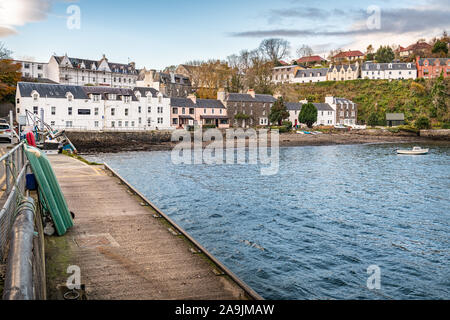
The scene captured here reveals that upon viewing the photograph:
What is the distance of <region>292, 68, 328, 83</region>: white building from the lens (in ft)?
433

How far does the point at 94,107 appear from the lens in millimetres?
63938

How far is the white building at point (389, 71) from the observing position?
4854 inches

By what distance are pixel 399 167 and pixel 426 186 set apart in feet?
37.2

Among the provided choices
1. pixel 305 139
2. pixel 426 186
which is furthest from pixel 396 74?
pixel 426 186

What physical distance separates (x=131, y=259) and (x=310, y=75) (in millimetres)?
132432

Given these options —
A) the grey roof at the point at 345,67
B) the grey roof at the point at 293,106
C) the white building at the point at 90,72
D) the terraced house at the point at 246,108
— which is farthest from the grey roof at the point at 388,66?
the white building at the point at 90,72

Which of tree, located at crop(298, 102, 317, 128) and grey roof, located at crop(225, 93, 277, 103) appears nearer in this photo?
grey roof, located at crop(225, 93, 277, 103)

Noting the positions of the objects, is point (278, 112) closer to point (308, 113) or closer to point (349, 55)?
point (308, 113)

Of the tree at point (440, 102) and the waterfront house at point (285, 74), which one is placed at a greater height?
the waterfront house at point (285, 74)

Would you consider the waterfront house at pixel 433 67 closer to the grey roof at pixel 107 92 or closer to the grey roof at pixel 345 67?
the grey roof at pixel 345 67

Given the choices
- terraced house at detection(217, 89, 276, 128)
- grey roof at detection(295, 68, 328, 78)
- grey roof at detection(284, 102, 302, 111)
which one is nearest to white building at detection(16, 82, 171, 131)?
terraced house at detection(217, 89, 276, 128)

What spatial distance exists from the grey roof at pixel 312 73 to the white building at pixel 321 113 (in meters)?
32.8

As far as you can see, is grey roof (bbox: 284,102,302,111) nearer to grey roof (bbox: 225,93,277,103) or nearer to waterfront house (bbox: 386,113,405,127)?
grey roof (bbox: 225,93,277,103)

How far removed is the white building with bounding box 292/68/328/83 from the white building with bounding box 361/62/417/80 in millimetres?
12869
